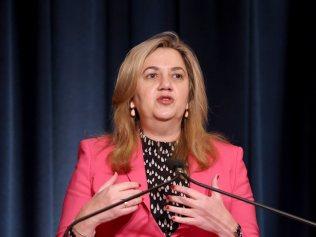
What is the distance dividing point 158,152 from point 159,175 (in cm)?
8

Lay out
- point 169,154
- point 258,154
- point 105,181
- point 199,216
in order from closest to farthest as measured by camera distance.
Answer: point 199,216 → point 105,181 → point 169,154 → point 258,154

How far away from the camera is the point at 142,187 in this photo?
A: 171 cm

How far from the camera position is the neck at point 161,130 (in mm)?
1811

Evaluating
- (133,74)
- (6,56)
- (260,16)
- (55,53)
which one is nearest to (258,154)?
(260,16)

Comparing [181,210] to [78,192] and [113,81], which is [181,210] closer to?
[78,192]

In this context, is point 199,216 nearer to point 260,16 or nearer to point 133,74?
point 133,74

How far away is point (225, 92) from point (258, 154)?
270 mm

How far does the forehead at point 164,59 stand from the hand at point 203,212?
1.48 ft

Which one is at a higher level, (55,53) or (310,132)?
(55,53)

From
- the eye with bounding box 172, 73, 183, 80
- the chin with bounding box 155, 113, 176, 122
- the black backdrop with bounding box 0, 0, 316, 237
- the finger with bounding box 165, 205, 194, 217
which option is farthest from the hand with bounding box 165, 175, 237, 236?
the black backdrop with bounding box 0, 0, 316, 237

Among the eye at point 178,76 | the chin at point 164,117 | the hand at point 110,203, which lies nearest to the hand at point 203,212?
the hand at point 110,203

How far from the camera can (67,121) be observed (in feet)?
7.29

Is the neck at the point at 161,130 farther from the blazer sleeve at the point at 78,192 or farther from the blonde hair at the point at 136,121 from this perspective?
the blazer sleeve at the point at 78,192

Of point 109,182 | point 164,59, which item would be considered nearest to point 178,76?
point 164,59
